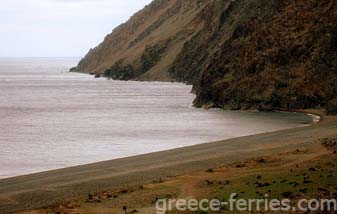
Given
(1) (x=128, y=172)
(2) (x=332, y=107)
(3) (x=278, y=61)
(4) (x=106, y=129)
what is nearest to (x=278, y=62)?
(3) (x=278, y=61)

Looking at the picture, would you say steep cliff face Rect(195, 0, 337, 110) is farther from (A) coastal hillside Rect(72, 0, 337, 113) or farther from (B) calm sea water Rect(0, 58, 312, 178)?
(B) calm sea water Rect(0, 58, 312, 178)

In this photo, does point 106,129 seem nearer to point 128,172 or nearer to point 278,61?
point 278,61

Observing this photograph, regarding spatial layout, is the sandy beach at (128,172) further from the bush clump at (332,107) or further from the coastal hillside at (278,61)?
the coastal hillside at (278,61)

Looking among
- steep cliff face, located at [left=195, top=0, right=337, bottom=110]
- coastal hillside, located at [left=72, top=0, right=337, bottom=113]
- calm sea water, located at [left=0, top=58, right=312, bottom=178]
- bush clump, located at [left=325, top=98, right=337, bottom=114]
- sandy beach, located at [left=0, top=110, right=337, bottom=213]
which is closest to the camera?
sandy beach, located at [left=0, top=110, right=337, bottom=213]

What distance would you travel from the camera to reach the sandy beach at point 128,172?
84.8 feet

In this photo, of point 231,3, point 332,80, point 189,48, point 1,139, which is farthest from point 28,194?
point 189,48

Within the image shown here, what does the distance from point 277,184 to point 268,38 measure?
5995 cm

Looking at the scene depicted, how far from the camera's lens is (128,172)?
31.4m

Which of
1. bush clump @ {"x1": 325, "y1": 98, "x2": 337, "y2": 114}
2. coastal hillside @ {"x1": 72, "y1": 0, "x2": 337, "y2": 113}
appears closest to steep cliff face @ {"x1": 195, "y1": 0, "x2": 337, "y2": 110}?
coastal hillside @ {"x1": 72, "y1": 0, "x2": 337, "y2": 113}

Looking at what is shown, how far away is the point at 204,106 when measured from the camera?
87.4 metres

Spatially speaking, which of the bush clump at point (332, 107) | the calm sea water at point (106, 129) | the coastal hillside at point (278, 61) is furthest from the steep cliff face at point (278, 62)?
the calm sea water at point (106, 129)

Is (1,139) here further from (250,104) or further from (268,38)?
(268,38)

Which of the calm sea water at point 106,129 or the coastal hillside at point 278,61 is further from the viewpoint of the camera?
the coastal hillside at point 278,61

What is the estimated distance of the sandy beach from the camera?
25.8 m
